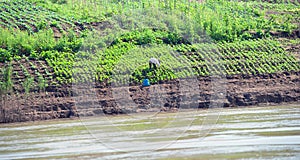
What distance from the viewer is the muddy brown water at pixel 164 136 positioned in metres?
15.5

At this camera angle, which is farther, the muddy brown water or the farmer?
the farmer

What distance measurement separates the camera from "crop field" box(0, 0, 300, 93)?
2817 cm

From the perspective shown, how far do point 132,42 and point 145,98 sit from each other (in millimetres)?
5139

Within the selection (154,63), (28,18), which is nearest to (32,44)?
(28,18)

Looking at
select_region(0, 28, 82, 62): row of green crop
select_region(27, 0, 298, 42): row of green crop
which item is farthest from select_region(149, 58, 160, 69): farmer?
select_region(0, 28, 82, 62): row of green crop

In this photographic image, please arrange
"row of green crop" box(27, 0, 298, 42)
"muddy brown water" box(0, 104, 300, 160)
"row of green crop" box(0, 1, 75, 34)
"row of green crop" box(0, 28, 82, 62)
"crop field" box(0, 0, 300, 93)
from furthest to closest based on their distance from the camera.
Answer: "row of green crop" box(0, 1, 75, 34), "row of green crop" box(27, 0, 298, 42), "row of green crop" box(0, 28, 82, 62), "crop field" box(0, 0, 300, 93), "muddy brown water" box(0, 104, 300, 160)

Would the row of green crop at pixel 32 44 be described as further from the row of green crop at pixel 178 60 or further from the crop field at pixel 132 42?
the row of green crop at pixel 178 60

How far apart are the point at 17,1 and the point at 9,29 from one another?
17.0 feet

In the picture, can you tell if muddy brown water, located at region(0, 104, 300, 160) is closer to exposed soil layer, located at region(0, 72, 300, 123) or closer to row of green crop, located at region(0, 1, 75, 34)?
exposed soil layer, located at region(0, 72, 300, 123)

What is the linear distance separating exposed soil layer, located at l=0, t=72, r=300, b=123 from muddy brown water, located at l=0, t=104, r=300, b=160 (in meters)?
0.97

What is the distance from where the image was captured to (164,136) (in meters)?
18.5

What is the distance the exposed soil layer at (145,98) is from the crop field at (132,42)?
24.2 inches

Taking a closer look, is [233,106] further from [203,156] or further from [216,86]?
[203,156]

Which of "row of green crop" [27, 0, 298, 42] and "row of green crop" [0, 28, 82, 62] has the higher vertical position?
"row of green crop" [27, 0, 298, 42]
